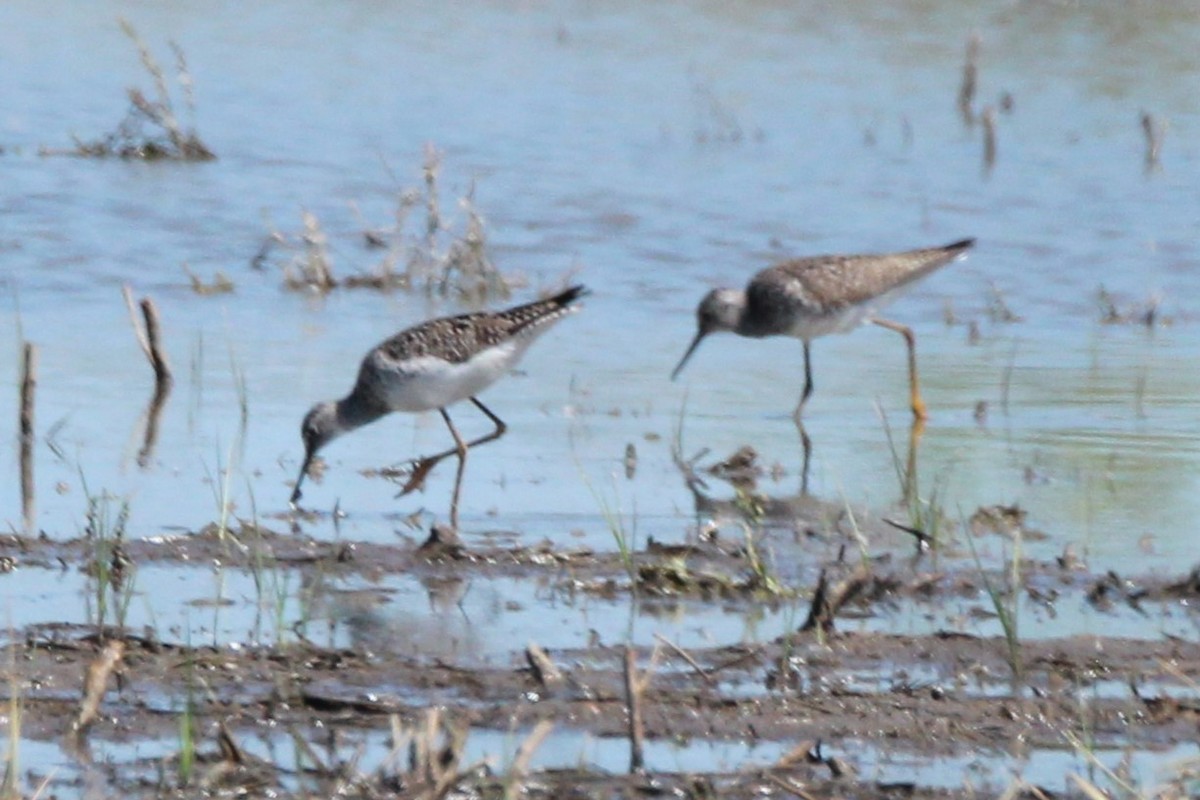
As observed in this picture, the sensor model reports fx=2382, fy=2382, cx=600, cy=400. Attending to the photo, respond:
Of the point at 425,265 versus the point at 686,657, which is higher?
the point at 425,265

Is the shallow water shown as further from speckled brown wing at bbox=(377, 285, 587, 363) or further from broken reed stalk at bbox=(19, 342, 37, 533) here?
speckled brown wing at bbox=(377, 285, 587, 363)

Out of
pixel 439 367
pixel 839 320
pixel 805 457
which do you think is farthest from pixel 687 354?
pixel 439 367

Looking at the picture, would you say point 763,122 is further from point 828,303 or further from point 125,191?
point 828,303

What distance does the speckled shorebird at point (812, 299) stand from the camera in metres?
10.7

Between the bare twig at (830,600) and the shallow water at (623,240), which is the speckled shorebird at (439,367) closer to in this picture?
the shallow water at (623,240)

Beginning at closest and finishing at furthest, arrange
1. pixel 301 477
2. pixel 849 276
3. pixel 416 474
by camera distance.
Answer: pixel 301 477
pixel 416 474
pixel 849 276

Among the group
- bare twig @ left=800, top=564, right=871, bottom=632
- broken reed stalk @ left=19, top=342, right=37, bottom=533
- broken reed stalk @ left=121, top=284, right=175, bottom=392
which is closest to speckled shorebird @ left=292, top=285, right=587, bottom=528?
broken reed stalk @ left=19, top=342, right=37, bottom=533

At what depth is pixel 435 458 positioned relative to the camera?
8234mm

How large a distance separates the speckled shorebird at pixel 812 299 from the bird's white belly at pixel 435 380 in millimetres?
1919

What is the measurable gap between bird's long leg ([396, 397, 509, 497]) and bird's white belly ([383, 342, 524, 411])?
0.18 meters

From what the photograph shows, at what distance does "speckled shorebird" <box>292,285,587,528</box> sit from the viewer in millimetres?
8625

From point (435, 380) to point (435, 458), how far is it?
510mm

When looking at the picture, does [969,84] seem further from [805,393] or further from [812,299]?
[805,393]

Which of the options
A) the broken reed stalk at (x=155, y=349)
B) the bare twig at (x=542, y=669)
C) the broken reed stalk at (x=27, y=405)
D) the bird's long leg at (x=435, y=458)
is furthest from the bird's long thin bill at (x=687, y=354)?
the bare twig at (x=542, y=669)
